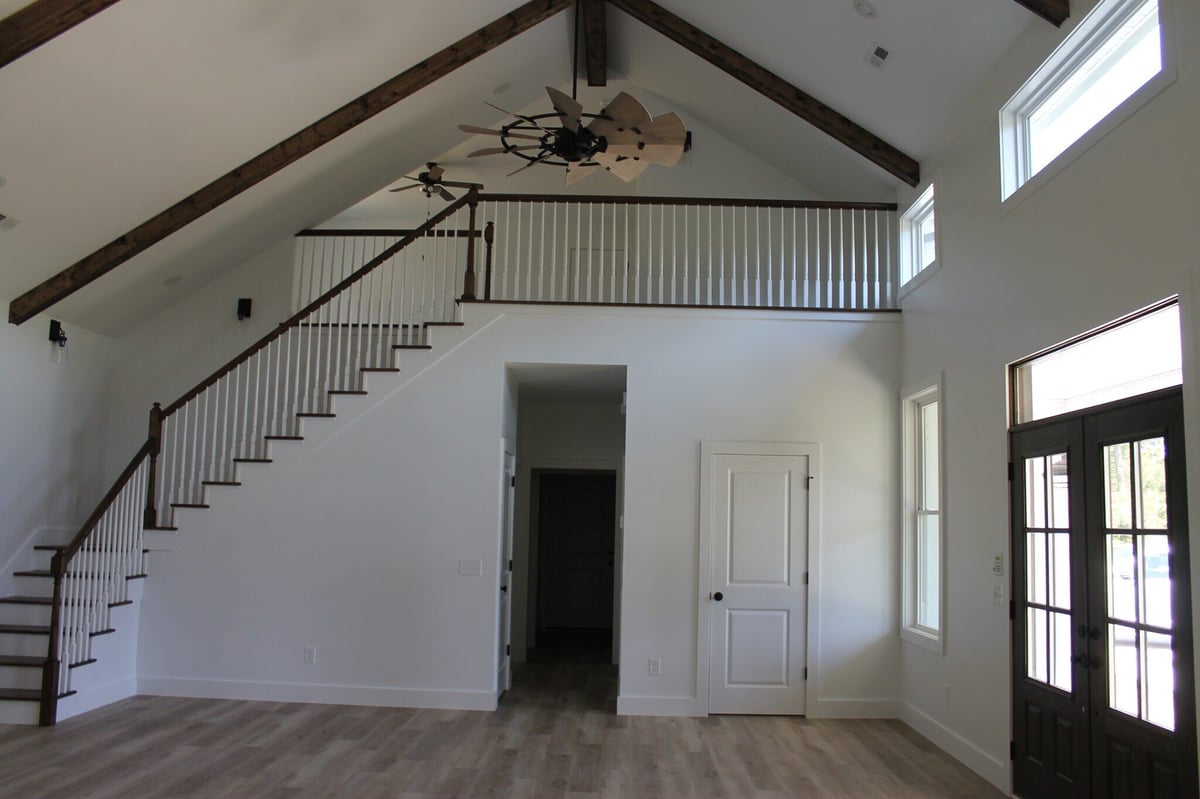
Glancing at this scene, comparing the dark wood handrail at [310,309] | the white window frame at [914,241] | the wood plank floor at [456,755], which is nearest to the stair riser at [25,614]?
the wood plank floor at [456,755]

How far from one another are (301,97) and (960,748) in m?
6.36

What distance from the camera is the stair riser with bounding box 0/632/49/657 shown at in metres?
6.06

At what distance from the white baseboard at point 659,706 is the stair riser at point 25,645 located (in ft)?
13.7

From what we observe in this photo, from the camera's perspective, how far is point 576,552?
1142cm

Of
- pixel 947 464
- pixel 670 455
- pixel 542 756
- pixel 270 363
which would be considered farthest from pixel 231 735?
pixel 947 464

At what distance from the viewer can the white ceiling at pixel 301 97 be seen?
5086 millimetres

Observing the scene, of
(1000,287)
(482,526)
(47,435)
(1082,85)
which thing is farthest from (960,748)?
(47,435)

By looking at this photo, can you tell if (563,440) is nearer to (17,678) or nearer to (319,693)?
(319,693)


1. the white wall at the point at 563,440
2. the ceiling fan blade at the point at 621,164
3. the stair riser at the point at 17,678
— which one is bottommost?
the stair riser at the point at 17,678

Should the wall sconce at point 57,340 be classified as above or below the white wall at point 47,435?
above

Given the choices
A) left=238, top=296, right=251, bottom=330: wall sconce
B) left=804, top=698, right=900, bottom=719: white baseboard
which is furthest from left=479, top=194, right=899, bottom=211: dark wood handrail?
left=804, top=698, right=900, bottom=719: white baseboard

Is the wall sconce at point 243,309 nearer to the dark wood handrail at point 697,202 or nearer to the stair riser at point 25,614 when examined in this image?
the dark wood handrail at point 697,202

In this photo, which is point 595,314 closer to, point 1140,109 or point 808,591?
point 808,591

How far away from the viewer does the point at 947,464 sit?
5.96 metres
